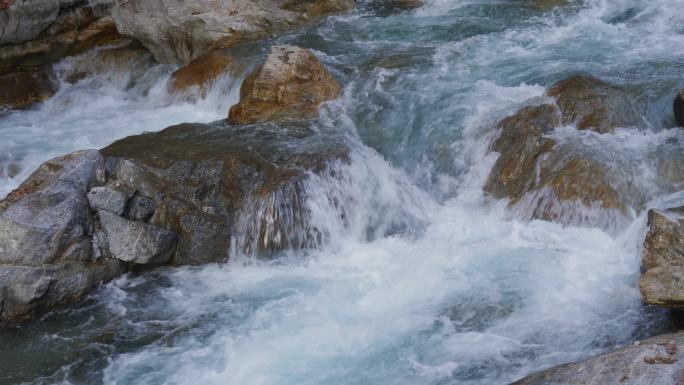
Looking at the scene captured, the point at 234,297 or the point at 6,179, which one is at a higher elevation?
the point at 6,179

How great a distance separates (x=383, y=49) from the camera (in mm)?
13430

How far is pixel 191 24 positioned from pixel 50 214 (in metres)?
6.77

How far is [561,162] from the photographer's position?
29.4 ft

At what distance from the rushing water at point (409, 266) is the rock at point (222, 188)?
0.24m

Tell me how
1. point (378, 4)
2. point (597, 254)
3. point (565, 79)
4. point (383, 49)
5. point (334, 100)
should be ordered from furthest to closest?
point (378, 4)
point (383, 49)
point (334, 100)
point (565, 79)
point (597, 254)

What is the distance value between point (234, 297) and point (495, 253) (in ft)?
10.4

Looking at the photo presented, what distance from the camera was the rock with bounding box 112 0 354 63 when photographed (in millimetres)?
13969

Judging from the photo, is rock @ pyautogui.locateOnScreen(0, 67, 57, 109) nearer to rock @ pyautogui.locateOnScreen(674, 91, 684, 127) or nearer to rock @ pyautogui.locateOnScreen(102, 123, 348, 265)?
rock @ pyautogui.locateOnScreen(102, 123, 348, 265)

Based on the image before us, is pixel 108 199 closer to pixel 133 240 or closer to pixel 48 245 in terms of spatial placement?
pixel 133 240

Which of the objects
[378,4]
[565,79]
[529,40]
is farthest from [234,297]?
[378,4]

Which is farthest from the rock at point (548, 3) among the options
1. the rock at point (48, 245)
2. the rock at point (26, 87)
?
the rock at point (26, 87)

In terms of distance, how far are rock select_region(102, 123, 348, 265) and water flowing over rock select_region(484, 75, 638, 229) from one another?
233 centimetres

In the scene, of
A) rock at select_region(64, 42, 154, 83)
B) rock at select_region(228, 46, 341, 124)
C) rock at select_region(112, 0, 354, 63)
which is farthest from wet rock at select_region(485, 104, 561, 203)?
rock at select_region(64, 42, 154, 83)

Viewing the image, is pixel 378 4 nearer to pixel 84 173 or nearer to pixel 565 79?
pixel 565 79
